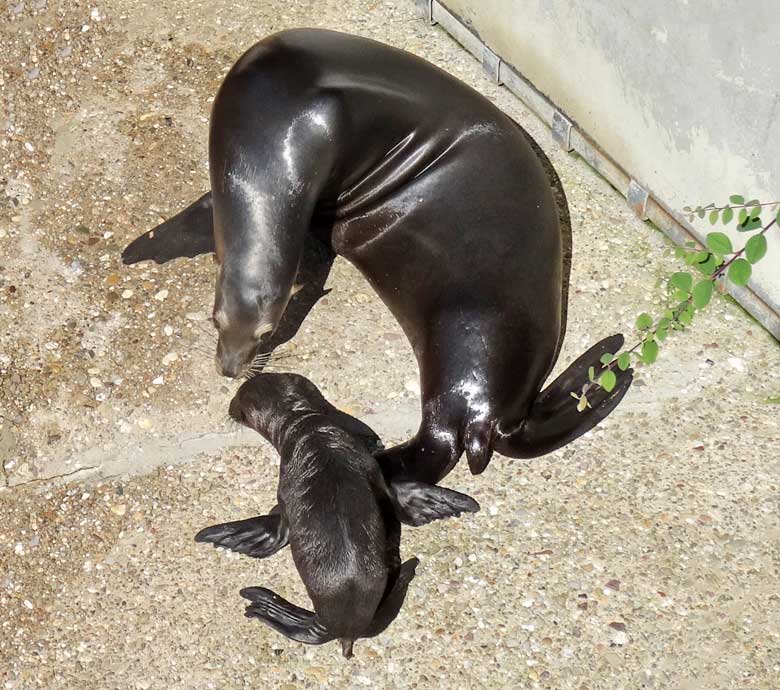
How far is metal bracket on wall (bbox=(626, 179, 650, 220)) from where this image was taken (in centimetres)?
435

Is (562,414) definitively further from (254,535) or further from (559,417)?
(254,535)

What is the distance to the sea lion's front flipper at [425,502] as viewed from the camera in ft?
11.5

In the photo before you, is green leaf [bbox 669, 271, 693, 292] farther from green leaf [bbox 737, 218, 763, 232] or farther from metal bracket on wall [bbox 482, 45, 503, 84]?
metal bracket on wall [bbox 482, 45, 503, 84]

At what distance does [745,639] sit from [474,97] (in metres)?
2.11

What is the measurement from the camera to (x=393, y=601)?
341 cm

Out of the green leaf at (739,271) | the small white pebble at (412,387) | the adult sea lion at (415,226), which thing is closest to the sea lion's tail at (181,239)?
the adult sea lion at (415,226)

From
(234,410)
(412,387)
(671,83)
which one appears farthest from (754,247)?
(234,410)

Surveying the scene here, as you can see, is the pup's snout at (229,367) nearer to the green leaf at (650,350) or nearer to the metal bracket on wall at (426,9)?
the green leaf at (650,350)

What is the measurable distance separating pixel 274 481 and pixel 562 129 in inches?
78.5

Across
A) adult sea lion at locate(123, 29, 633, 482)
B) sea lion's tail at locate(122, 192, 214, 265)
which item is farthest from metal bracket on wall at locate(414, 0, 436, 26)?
→ sea lion's tail at locate(122, 192, 214, 265)

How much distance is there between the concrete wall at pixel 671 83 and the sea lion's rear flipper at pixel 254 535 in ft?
6.34

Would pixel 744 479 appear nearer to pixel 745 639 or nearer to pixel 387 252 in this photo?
pixel 745 639

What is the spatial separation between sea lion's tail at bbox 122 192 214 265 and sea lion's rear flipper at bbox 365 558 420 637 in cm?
155

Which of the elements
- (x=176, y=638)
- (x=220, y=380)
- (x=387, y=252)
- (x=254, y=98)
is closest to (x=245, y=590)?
(x=176, y=638)
